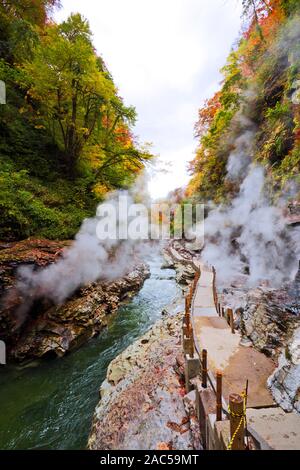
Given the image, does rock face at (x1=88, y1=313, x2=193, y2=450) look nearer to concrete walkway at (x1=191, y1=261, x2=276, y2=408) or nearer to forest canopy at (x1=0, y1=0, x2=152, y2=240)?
concrete walkway at (x1=191, y1=261, x2=276, y2=408)

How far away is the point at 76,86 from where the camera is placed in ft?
34.6

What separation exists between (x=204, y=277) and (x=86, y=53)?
12.0 meters

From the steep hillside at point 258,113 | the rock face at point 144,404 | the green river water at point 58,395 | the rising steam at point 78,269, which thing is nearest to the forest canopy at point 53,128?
the rising steam at point 78,269

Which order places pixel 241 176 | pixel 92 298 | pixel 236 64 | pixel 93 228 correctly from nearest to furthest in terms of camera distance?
pixel 92 298 → pixel 93 228 → pixel 241 176 → pixel 236 64

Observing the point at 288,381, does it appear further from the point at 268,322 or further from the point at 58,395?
the point at 58,395

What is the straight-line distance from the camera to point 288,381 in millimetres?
3887

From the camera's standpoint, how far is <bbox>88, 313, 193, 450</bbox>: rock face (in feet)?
13.5

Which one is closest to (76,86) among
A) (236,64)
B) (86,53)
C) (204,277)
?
(86,53)

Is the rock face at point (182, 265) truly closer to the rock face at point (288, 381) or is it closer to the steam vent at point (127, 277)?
the steam vent at point (127, 277)

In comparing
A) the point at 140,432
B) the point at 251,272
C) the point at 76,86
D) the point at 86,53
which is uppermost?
the point at 86,53

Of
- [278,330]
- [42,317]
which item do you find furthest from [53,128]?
[278,330]

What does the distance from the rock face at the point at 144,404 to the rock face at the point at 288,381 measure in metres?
1.69

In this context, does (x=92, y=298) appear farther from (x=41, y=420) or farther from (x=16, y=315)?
(x=41, y=420)

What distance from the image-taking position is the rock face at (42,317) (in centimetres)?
735
